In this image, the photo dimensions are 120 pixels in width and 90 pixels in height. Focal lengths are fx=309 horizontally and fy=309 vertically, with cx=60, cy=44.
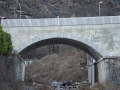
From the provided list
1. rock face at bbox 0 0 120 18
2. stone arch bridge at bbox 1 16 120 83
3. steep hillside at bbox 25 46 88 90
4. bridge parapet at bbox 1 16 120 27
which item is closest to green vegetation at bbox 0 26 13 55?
stone arch bridge at bbox 1 16 120 83

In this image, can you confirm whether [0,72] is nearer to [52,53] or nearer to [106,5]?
[52,53]

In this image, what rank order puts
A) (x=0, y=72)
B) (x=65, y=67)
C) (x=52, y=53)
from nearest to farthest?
(x=0, y=72)
(x=65, y=67)
(x=52, y=53)

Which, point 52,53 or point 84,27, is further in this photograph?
point 52,53

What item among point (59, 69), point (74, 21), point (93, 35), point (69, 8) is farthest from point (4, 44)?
point (69, 8)

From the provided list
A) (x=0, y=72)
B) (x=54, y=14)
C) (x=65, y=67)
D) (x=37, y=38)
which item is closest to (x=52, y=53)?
(x=65, y=67)

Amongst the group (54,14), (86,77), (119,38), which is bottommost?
(86,77)

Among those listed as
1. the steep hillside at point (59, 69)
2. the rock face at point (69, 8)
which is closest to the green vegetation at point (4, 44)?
the steep hillside at point (59, 69)

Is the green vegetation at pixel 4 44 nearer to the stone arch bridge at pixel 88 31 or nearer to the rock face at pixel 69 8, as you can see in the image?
the stone arch bridge at pixel 88 31

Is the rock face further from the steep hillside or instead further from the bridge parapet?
the bridge parapet

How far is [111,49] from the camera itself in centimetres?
2244

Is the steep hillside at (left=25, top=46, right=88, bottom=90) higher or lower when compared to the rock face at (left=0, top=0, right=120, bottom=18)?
lower

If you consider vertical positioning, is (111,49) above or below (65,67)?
above

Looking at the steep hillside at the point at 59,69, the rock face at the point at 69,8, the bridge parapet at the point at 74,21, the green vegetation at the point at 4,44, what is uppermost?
the rock face at the point at 69,8

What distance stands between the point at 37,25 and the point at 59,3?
178 ft
